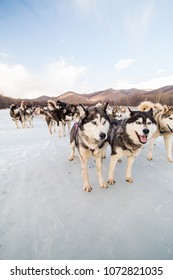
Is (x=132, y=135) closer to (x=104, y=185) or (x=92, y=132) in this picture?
(x=92, y=132)

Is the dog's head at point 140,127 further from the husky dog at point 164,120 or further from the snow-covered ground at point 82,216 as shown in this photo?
the husky dog at point 164,120

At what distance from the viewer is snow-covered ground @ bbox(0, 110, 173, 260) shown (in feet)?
5.30

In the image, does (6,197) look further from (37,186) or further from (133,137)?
(133,137)

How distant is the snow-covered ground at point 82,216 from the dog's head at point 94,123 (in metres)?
1.03

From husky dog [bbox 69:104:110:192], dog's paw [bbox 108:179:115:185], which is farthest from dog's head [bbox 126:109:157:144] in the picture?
dog's paw [bbox 108:179:115:185]

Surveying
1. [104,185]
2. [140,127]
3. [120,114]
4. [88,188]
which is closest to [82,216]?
[88,188]

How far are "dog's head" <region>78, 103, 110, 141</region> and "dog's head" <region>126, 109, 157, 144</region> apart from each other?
45 cm

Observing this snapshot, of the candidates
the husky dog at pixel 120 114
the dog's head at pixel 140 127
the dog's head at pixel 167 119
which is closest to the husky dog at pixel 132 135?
the dog's head at pixel 140 127

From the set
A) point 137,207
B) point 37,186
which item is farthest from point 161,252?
point 37,186

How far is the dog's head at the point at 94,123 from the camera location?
2.27 m

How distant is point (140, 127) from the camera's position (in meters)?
2.47

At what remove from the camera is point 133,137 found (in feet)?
8.54

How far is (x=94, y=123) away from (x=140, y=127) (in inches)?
30.6

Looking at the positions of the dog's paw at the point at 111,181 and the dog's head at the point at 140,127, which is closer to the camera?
the dog's head at the point at 140,127
